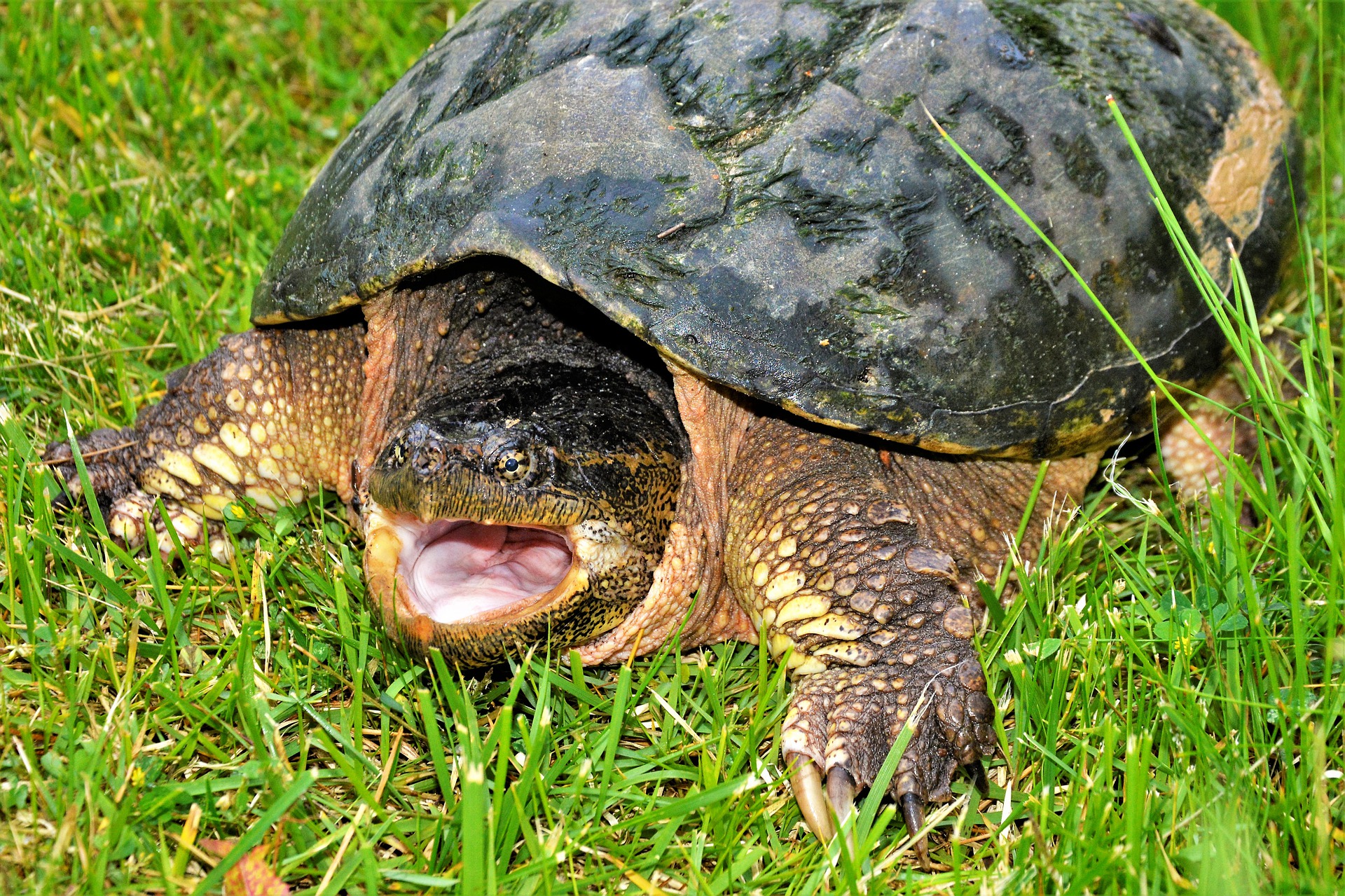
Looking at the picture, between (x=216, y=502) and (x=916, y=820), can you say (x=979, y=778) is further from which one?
(x=216, y=502)

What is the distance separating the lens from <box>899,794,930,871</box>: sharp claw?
205 centimetres

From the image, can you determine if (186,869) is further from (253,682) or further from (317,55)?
(317,55)

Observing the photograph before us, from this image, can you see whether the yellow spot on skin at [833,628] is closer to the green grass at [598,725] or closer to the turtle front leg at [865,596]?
the turtle front leg at [865,596]

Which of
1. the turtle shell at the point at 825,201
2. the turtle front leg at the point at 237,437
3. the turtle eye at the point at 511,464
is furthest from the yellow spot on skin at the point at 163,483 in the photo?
the turtle eye at the point at 511,464

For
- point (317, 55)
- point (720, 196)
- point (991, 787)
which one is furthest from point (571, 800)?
point (317, 55)

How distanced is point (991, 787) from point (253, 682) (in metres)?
1.43

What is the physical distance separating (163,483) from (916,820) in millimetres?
1904

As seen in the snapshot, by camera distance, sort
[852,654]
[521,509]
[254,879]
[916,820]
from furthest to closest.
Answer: [852,654] → [521,509] → [916,820] → [254,879]

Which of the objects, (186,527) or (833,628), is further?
(186,527)

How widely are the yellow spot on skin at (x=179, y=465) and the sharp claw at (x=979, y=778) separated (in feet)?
6.24

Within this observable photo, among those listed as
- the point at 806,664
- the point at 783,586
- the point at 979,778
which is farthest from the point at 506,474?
the point at 979,778

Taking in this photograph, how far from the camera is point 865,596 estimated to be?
228cm

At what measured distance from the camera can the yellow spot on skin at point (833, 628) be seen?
2.28 meters

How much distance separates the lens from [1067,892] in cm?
180
